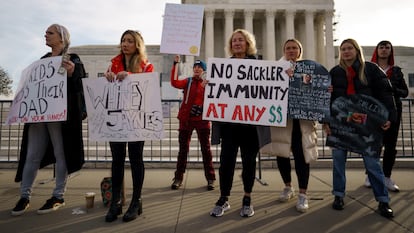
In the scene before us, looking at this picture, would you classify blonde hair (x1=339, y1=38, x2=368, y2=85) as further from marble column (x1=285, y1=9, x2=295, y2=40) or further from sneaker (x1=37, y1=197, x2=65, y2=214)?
marble column (x1=285, y1=9, x2=295, y2=40)

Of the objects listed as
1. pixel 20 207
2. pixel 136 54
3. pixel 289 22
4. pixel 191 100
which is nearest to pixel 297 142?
pixel 191 100

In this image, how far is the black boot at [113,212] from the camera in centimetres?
322

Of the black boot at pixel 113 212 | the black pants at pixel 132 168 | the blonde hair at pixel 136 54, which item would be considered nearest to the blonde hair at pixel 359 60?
the blonde hair at pixel 136 54

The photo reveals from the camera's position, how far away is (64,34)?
3805mm

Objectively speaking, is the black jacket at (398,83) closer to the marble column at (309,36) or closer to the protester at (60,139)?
the protester at (60,139)

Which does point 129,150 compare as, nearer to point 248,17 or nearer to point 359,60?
point 359,60

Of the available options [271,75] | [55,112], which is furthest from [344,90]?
[55,112]

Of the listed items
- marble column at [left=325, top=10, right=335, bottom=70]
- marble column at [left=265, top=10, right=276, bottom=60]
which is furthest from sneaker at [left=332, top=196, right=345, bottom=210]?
marble column at [left=325, top=10, right=335, bottom=70]

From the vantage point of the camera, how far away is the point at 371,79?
3.67 meters

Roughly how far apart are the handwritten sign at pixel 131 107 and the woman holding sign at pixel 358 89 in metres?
2.33

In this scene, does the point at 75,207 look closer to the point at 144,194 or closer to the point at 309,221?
the point at 144,194

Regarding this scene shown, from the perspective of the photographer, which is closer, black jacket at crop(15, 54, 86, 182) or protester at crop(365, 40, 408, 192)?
black jacket at crop(15, 54, 86, 182)

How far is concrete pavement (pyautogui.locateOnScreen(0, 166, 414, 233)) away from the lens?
305cm

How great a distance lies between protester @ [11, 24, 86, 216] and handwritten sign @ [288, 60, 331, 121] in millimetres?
2852
